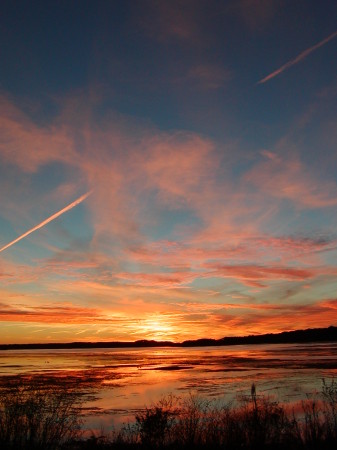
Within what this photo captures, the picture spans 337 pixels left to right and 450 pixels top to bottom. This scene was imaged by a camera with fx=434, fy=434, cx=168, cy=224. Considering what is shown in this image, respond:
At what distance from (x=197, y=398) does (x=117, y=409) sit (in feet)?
17.1

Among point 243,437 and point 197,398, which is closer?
point 243,437

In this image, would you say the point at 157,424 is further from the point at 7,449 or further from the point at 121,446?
the point at 7,449

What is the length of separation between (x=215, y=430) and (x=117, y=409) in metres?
10.7

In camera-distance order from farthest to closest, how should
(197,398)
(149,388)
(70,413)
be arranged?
(149,388)
(197,398)
(70,413)

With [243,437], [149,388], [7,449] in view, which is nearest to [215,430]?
[243,437]

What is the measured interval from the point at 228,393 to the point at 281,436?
14.5 meters

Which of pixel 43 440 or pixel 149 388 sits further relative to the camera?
pixel 149 388

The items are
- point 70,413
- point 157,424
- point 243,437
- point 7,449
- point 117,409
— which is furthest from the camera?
point 117,409

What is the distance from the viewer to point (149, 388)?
34344 mm

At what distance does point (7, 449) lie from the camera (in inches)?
504

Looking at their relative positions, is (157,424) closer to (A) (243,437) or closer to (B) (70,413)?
(A) (243,437)

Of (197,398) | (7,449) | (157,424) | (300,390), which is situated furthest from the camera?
(300,390)

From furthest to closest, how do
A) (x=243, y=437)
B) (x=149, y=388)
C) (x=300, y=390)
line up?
(x=149, y=388) → (x=300, y=390) → (x=243, y=437)

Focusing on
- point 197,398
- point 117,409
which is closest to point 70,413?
point 117,409
